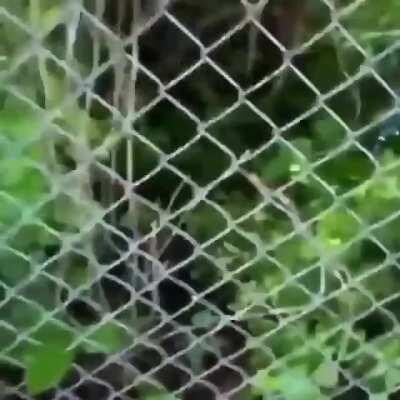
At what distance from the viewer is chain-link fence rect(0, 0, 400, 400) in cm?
105

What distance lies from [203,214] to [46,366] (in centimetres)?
26

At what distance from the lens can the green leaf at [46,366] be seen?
46.0 inches

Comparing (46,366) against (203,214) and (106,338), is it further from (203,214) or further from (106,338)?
(203,214)

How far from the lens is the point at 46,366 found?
1173 millimetres

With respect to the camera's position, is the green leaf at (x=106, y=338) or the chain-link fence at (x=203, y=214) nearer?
the chain-link fence at (x=203, y=214)

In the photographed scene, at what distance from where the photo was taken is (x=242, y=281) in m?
1.19

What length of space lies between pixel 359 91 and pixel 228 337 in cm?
35

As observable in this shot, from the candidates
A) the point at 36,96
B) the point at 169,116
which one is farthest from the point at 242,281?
the point at 36,96

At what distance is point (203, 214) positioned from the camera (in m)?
1.17

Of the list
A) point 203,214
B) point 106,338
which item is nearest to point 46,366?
point 106,338

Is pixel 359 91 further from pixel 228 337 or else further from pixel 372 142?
pixel 228 337

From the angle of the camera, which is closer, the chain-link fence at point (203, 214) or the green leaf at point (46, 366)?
the chain-link fence at point (203, 214)

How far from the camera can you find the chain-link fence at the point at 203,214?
1.05 m

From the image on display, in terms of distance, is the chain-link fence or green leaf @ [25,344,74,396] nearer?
the chain-link fence
